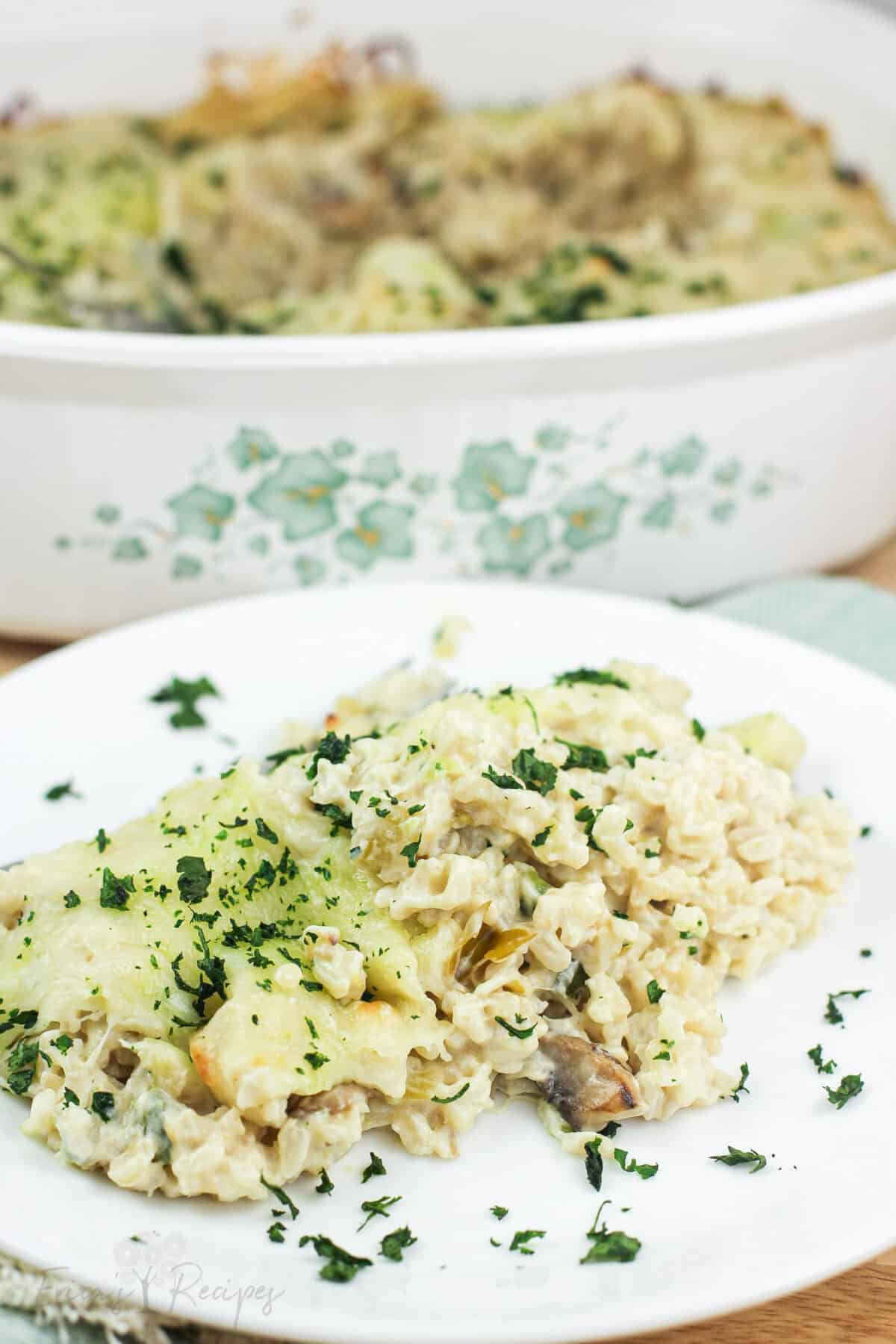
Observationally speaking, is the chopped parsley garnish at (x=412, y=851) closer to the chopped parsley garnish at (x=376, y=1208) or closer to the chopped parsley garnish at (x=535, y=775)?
the chopped parsley garnish at (x=535, y=775)

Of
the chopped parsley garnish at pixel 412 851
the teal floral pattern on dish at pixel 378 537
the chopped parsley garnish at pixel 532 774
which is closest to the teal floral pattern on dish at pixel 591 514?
the teal floral pattern on dish at pixel 378 537

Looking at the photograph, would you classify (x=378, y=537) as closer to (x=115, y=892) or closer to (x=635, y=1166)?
(x=115, y=892)

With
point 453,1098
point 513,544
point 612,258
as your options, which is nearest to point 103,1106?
point 453,1098

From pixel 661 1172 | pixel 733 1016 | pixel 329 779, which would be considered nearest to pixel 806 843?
pixel 733 1016

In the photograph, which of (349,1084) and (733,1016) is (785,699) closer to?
(733,1016)

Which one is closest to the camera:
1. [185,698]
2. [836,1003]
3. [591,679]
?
[836,1003]
